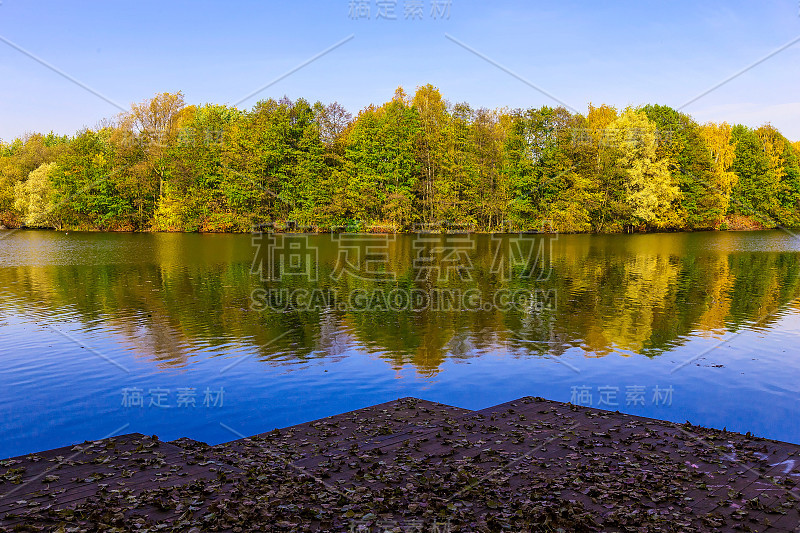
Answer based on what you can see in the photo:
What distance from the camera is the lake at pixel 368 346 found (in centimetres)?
1298

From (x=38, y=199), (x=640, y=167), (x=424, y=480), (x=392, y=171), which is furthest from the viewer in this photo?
(x=38, y=199)

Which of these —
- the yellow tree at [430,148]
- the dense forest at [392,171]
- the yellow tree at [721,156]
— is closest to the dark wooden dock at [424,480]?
the dense forest at [392,171]

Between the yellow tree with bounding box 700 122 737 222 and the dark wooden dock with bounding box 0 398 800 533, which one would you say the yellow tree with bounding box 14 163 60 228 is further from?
the yellow tree with bounding box 700 122 737 222

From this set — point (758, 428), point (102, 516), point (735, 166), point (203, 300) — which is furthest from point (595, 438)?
point (735, 166)

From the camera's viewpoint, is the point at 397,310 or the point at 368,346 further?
the point at 397,310

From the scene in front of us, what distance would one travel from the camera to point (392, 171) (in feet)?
286

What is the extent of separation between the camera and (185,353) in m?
A: 17.4

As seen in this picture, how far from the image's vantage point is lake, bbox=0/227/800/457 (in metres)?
13.0

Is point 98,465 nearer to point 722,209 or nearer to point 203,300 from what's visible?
point 203,300

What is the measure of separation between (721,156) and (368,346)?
94.0 metres

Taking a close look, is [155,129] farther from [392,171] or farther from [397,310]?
[397,310]

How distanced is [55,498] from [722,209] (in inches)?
4069
